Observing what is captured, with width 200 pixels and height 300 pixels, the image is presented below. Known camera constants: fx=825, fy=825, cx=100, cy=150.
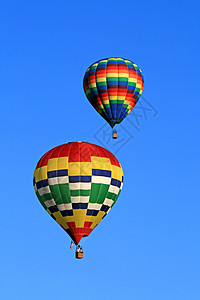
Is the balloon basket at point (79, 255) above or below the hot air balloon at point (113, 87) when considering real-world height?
below

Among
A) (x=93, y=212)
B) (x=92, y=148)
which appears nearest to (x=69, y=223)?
(x=93, y=212)

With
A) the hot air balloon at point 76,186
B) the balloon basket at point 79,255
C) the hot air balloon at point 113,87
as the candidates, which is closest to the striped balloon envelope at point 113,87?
the hot air balloon at point 113,87

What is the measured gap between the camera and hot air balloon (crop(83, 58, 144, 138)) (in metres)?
48.4

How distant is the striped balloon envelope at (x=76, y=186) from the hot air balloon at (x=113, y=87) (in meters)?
6.27

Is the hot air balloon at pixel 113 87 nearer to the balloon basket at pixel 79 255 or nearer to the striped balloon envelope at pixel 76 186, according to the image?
the striped balloon envelope at pixel 76 186

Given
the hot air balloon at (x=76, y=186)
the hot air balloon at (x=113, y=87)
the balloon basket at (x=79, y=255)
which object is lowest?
the balloon basket at (x=79, y=255)

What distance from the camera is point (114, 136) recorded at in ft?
162

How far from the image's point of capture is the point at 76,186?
4175cm

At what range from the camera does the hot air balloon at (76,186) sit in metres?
41.8

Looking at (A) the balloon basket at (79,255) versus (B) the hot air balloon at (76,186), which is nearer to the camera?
(B) the hot air balloon at (76,186)

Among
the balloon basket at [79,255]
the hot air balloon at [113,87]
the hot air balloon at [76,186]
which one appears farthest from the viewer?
the hot air balloon at [113,87]

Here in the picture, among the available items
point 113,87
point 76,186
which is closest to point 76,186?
point 76,186

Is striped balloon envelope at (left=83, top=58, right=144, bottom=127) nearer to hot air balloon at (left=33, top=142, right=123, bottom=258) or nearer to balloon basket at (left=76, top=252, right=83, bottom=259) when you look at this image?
hot air balloon at (left=33, top=142, right=123, bottom=258)

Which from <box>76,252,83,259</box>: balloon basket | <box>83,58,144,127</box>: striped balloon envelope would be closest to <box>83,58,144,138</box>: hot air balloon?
<box>83,58,144,127</box>: striped balloon envelope
